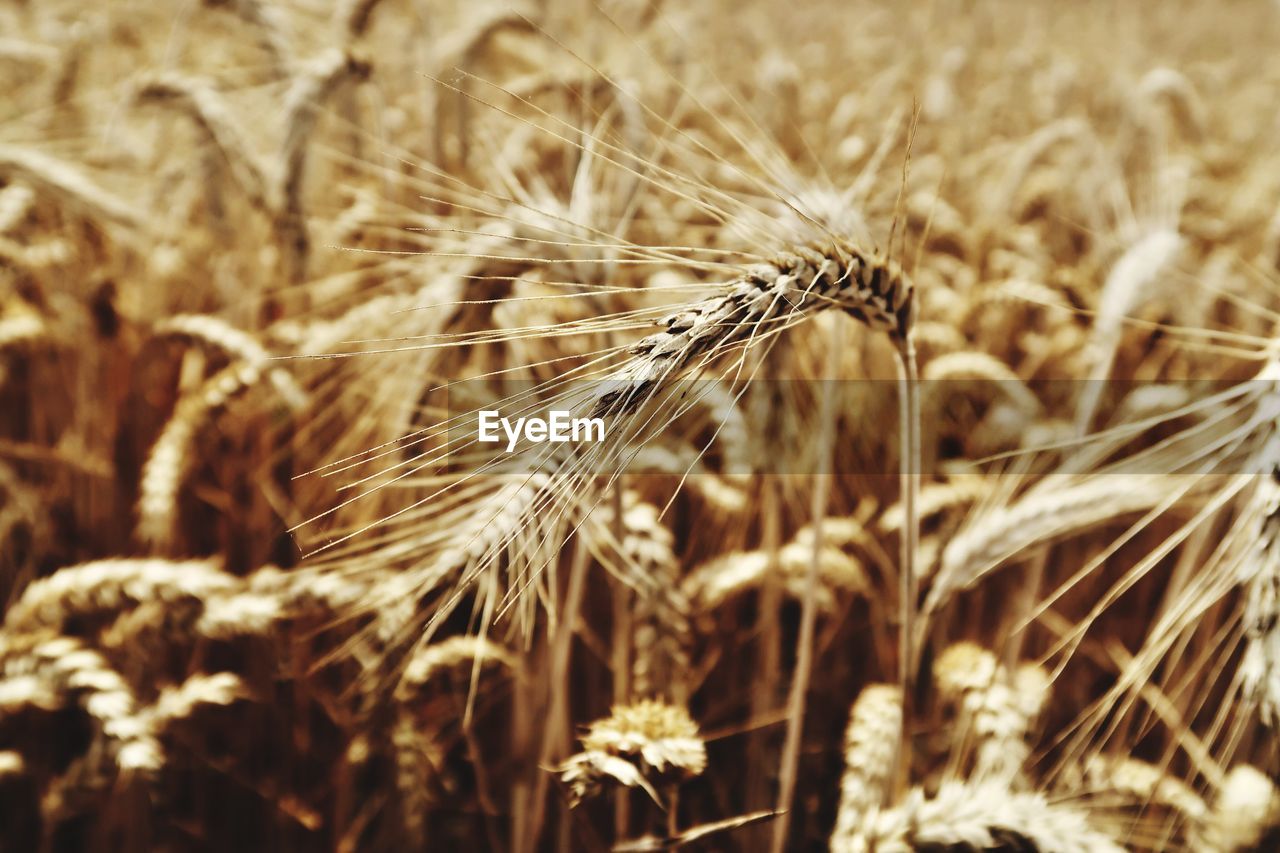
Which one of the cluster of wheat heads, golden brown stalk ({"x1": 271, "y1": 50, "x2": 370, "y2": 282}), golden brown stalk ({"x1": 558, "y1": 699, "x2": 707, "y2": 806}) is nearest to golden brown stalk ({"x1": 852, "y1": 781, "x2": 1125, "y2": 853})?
the cluster of wheat heads

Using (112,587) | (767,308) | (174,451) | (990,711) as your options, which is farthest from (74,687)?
(990,711)

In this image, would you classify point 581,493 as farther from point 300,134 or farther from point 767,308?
point 300,134

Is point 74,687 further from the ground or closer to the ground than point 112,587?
closer to the ground

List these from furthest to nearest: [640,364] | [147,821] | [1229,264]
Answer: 1. [1229,264]
2. [147,821]
3. [640,364]

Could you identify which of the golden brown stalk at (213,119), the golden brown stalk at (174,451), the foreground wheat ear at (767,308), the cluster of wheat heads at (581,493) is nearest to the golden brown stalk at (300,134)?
the cluster of wheat heads at (581,493)

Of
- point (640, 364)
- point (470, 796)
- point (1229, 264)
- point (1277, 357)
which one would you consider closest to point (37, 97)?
point (470, 796)

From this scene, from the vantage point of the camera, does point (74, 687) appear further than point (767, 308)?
Yes

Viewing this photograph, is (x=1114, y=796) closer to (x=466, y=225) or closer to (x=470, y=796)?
(x=470, y=796)

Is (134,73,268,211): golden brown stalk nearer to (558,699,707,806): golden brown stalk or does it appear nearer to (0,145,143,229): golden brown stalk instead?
(0,145,143,229): golden brown stalk
